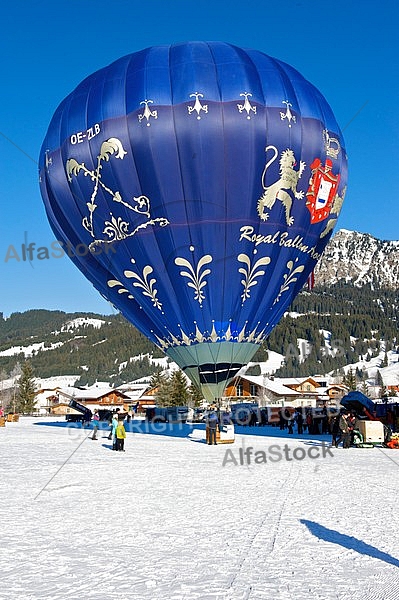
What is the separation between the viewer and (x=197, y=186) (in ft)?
73.9

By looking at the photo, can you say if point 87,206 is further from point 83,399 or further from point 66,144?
point 83,399

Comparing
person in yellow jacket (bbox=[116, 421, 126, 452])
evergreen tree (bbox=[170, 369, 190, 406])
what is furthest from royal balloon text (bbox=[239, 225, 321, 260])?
evergreen tree (bbox=[170, 369, 190, 406])

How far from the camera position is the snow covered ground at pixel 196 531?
671 cm

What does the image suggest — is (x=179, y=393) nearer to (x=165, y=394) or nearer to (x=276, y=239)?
(x=165, y=394)

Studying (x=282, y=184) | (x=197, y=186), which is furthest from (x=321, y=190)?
(x=197, y=186)

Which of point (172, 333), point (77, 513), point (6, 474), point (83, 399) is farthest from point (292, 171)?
point (83, 399)

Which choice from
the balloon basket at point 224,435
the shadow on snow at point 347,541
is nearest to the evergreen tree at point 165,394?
the balloon basket at point 224,435

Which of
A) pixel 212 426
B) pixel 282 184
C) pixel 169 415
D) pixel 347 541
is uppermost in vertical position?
pixel 282 184

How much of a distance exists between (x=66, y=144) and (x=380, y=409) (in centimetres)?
2653

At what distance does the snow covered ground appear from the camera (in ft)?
22.0

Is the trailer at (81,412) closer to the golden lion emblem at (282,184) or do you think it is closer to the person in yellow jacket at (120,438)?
the person in yellow jacket at (120,438)

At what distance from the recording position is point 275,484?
570 inches

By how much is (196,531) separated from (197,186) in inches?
598

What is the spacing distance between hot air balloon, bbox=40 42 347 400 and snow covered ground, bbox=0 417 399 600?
23.0ft
